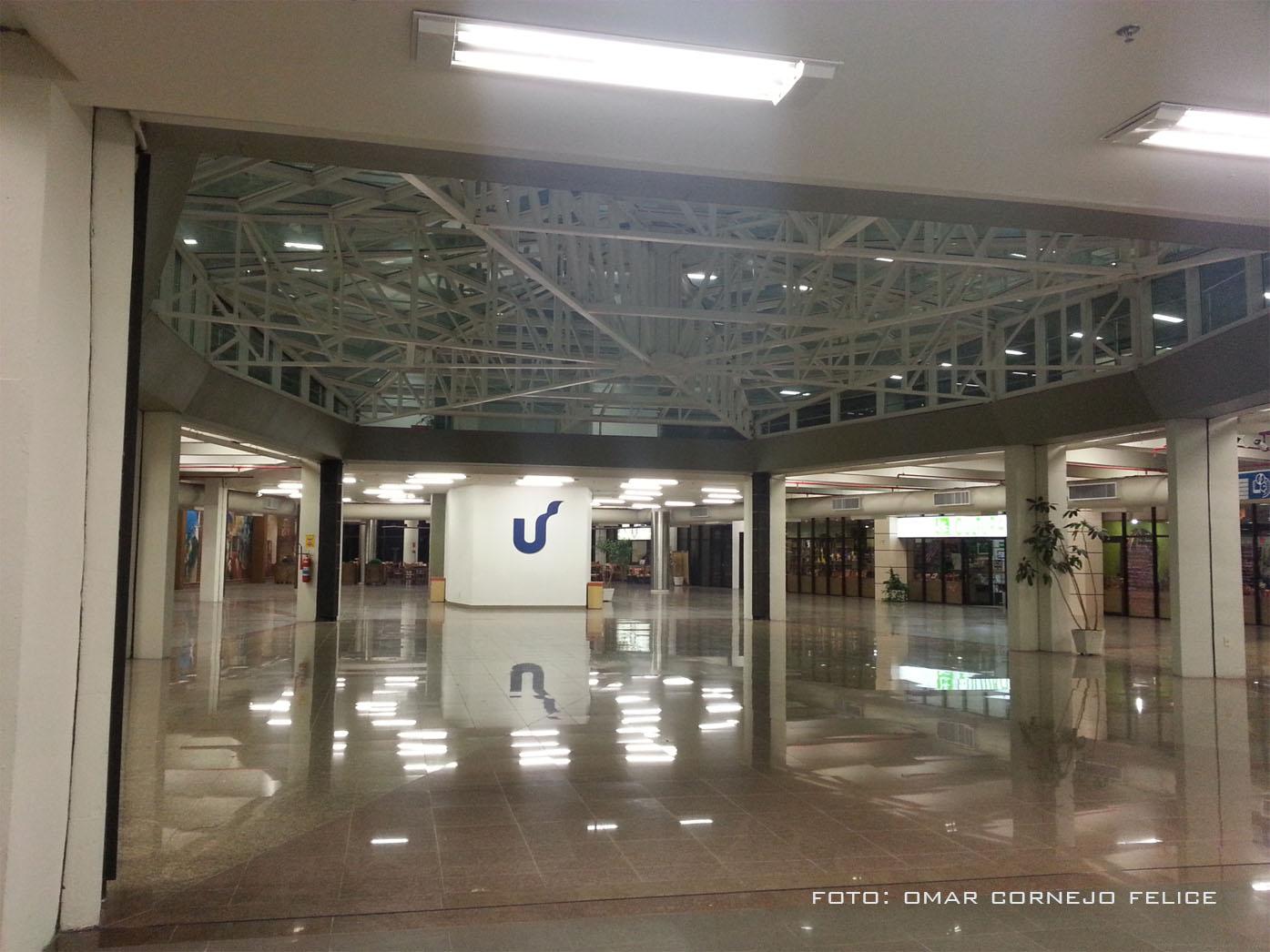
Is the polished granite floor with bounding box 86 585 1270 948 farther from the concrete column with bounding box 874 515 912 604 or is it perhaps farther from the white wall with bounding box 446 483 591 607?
the concrete column with bounding box 874 515 912 604

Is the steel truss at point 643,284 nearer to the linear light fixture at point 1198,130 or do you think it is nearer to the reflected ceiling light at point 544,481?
the reflected ceiling light at point 544,481

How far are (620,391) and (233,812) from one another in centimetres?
2047

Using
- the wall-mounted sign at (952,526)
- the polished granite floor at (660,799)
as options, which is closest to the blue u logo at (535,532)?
the wall-mounted sign at (952,526)

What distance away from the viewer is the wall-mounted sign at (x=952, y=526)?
29325 mm

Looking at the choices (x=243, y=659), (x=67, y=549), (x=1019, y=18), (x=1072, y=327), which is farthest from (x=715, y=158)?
(x=1072, y=327)

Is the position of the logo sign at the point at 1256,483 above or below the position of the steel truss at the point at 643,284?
below

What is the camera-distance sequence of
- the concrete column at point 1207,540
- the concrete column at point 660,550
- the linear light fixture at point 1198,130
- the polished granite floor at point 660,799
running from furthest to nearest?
the concrete column at point 660,550 < the concrete column at point 1207,540 < the polished granite floor at point 660,799 < the linear light fixture at point 1198,130

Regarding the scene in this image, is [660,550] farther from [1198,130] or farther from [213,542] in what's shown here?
[1198,130]

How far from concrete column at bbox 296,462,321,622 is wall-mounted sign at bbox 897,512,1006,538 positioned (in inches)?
791

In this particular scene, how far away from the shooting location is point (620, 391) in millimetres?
25516

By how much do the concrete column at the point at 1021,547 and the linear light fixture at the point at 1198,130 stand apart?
1295cm

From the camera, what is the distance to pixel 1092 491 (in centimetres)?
2306

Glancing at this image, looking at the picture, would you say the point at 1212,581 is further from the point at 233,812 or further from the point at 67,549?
the point at 67,549

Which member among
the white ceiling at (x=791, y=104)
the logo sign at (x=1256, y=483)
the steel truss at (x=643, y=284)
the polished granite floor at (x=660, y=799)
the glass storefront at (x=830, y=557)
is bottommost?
the polished granite floor at (x=660, y=799)
